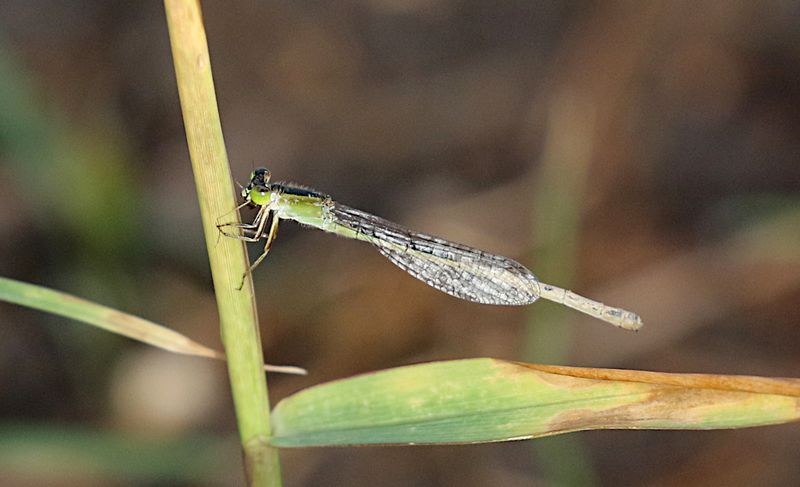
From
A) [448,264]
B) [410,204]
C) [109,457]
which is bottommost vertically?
[109,457]

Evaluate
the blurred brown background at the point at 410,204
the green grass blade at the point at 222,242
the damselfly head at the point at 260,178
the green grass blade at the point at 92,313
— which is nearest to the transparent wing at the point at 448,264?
the damselfly head at the point at 260,178

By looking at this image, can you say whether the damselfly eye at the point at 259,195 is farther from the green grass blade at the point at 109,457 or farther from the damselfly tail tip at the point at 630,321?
the green grass blade at the point at 109,457

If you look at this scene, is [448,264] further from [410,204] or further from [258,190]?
[410,204]

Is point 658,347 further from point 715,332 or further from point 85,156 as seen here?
point 85,156

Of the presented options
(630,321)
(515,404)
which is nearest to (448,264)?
(630,321)

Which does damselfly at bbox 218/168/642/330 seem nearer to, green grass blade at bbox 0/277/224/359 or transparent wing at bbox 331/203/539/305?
transparent wing at bbox 331/203/539/305
